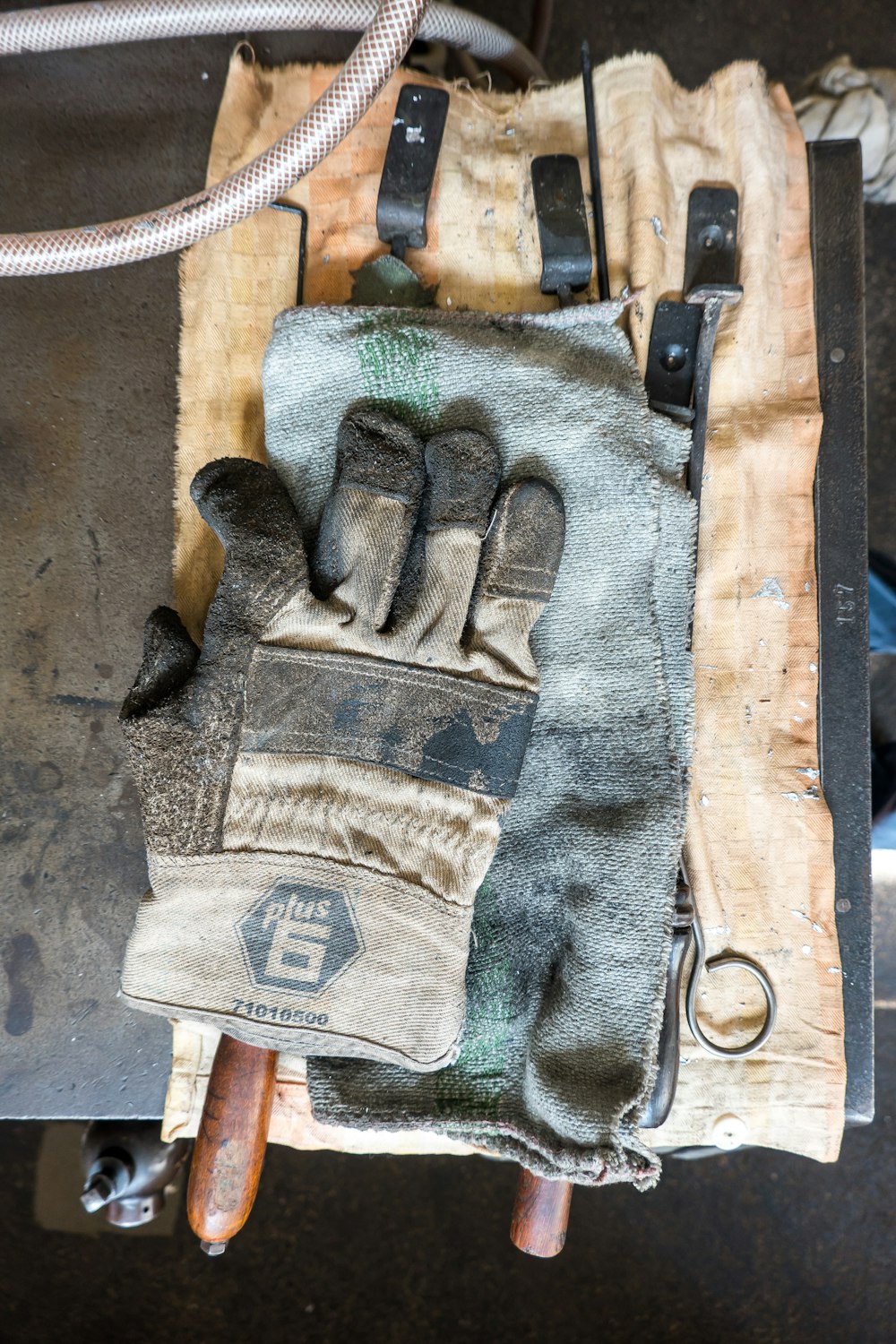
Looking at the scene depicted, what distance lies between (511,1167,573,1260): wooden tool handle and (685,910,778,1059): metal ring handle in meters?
0.24

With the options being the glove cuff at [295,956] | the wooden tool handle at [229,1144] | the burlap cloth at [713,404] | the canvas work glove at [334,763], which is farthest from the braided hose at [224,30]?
the wooden tool handle at [229,1144]

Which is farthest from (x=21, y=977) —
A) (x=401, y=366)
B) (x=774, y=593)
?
(x=774, y=593)

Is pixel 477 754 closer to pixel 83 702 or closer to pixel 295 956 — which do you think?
pixel 295 956

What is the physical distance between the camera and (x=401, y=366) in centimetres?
93

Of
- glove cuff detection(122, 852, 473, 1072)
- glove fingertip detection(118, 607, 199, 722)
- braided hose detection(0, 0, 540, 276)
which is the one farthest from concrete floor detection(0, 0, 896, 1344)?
glove fingertip detection(118, 607, 199, 722)

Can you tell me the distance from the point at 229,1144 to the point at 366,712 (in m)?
0.49

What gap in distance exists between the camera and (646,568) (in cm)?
92

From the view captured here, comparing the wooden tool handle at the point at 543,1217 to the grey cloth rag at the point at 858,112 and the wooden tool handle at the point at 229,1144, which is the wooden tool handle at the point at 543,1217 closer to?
the wooden tool handle at the point at 229,1144

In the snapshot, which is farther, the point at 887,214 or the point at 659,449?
the point at 887,214

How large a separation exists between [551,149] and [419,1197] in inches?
73.1

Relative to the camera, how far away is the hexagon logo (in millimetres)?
829

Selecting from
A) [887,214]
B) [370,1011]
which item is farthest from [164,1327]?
[887,214]

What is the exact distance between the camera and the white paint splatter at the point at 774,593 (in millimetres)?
992

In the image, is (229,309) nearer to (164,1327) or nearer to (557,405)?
(557,405)
